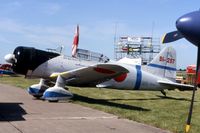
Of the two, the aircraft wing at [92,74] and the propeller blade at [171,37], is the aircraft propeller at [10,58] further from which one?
the propeller blade at [171,37]

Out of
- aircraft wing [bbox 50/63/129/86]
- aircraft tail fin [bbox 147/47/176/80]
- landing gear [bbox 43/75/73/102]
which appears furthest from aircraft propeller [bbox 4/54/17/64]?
aircraft tail fin [bbox 147/47/176/80]

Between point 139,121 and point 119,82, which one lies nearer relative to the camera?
point 139,121

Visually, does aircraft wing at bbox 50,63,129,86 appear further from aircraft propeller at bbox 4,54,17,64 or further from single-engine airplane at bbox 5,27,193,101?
aircraft propeller at bbox 4,54,17,64

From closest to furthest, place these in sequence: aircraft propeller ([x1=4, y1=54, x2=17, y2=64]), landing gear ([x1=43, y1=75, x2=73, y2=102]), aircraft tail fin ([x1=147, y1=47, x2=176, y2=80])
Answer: landing gear ([x1=43, y1=75, x2=73, y2=102]), aircraft propeller ([x1=4, y1=54, x2=17, y2=64]), aircraft tail fin ([x1=147, y1=47, x2=176, y2=80])

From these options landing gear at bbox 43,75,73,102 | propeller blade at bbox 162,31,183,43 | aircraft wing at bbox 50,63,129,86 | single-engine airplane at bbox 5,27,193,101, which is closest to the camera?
propeller blade at bbox 162,31,183,43

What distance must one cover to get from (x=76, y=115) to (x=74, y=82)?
196 inches

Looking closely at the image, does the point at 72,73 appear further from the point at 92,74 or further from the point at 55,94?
the point at 55,94

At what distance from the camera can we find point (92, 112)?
11219mm

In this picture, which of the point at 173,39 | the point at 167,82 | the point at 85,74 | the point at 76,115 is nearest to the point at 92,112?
the point at 76,115

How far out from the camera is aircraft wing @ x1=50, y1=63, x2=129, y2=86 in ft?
46.4

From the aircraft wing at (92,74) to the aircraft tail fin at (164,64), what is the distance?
3540 mm

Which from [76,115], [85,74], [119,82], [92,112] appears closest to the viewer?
[76,115]

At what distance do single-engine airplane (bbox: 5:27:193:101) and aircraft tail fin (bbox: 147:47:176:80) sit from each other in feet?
0.17

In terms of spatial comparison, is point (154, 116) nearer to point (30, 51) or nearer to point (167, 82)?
point (30, 51)
